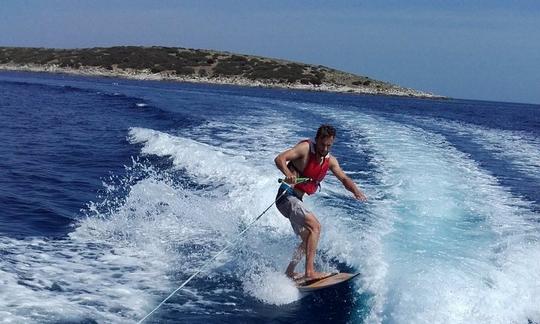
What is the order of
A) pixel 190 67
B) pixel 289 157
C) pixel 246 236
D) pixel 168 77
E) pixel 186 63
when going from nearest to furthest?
pixel 289 157 < pixel 246 236 < pixel 168 77 < pixel 190 67 < pixel 186 63

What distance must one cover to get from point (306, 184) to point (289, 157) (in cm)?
43

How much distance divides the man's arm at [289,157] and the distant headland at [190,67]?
191 feet

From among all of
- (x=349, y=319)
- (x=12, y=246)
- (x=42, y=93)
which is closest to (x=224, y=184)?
(x=12, y=246)

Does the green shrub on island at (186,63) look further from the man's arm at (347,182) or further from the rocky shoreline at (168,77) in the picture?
the man's arm at (347,182)

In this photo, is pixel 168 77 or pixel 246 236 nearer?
pixel 246 236

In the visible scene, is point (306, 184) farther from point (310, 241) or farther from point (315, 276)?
point (315, 276)

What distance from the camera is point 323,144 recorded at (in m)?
6.36

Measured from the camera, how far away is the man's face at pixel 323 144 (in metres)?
6.31

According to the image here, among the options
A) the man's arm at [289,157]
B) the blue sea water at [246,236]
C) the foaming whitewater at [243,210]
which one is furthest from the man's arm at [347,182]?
the foaming whitewater at [243,210]

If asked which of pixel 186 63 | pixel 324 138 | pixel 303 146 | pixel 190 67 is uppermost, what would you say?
pixel 186 63

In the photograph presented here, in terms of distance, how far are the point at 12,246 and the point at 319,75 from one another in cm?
6867

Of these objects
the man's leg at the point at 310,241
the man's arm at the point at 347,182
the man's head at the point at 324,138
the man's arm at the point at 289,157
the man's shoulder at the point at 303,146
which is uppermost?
the man's head at the point at 324,138

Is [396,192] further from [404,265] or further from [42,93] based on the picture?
[42,93]

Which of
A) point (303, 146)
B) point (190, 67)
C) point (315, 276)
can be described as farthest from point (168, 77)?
point (315, 276)
